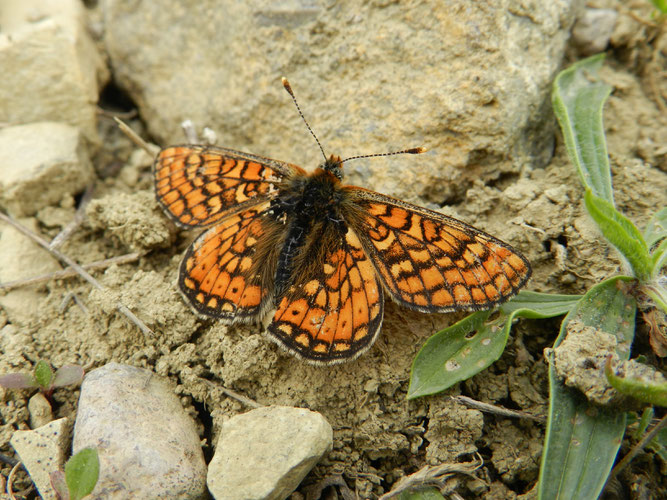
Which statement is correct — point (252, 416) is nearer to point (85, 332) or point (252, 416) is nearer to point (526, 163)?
point (85, 332)

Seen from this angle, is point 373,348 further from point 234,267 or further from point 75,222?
point 75,222

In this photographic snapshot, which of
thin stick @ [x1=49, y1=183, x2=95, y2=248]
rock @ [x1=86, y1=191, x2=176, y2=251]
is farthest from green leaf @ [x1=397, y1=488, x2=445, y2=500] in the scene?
thin stick @ [x1=49, y1=183, x2=95, y2=248]

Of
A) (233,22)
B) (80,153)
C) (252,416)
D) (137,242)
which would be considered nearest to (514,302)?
(252,416)

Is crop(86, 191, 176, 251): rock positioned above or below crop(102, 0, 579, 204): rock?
below

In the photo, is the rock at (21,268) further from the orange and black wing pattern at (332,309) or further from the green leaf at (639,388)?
the green leaf at (639,388)

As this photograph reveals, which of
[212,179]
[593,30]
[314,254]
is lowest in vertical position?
[314,254]

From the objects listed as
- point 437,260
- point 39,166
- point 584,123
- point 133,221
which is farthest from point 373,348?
point 39,166

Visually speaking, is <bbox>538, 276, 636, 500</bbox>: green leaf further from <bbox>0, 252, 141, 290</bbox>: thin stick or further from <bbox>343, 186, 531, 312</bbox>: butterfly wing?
<bbox>0, 252, 141, 290</bbox>: thin stick
